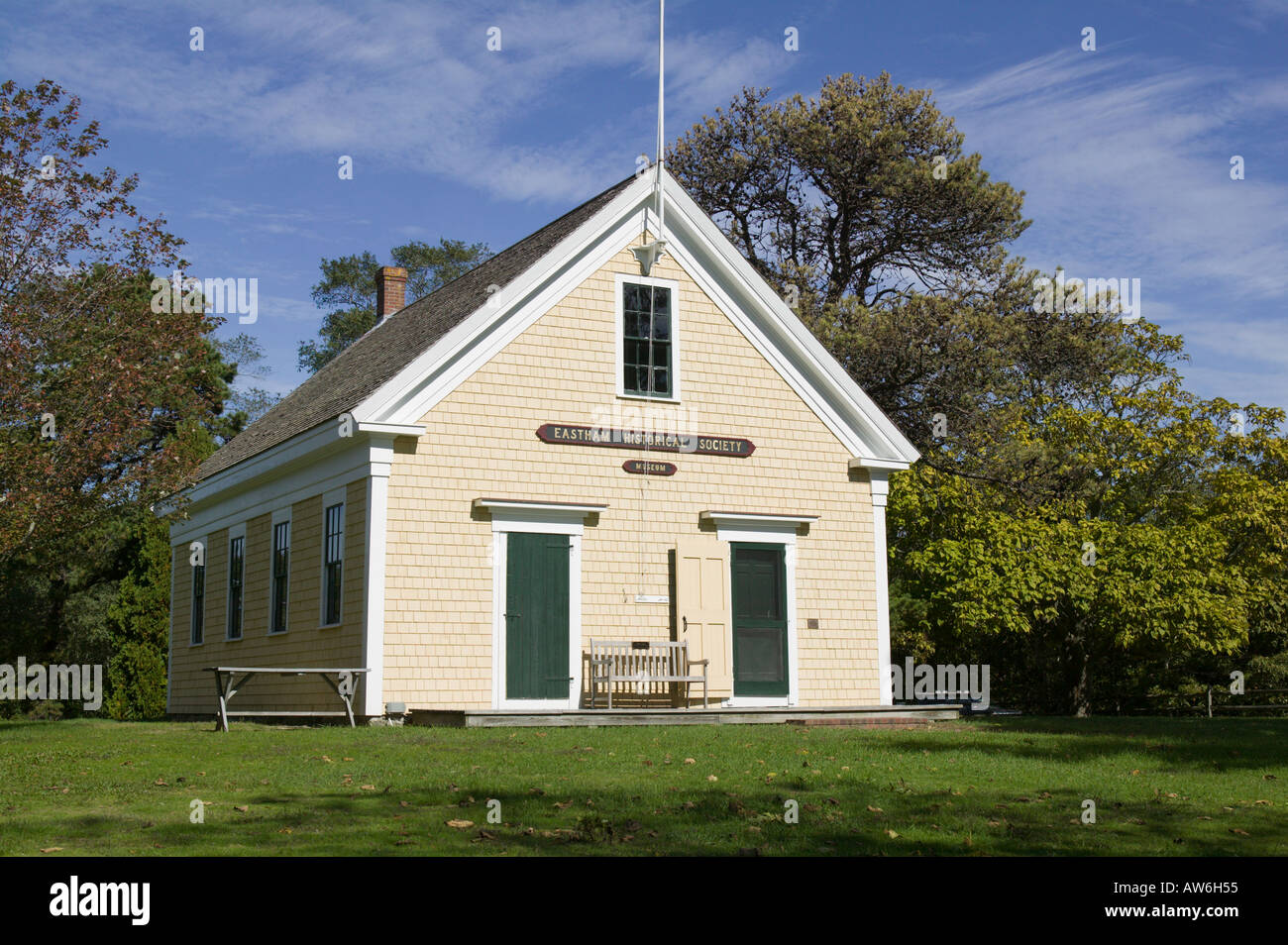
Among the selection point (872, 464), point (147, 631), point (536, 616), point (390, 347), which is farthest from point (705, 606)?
point (147, 631)

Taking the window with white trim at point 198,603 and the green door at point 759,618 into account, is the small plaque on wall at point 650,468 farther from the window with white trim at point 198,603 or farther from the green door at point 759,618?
the window with white trim at point 198,603

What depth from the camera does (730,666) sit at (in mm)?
19844

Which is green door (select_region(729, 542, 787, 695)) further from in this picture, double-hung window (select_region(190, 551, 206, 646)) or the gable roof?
double-hung window (select_region(190, 551, 206, 646))

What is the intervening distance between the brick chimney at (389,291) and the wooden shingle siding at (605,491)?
11807mm

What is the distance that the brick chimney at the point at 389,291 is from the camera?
30797 mm

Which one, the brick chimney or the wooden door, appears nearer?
the wooden door

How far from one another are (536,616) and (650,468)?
2.79m

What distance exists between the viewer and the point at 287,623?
821 inches

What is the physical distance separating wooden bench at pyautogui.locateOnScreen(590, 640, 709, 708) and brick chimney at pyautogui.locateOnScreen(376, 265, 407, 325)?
14.0m

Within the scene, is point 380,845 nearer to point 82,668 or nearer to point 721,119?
point 82,668

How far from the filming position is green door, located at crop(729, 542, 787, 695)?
2011 centimetres

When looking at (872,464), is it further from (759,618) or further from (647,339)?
(647,339)

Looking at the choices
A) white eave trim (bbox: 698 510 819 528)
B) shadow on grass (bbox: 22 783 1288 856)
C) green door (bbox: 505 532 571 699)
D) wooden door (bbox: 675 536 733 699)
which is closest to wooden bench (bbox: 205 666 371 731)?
green door (bbox: 505 532 571 699)
